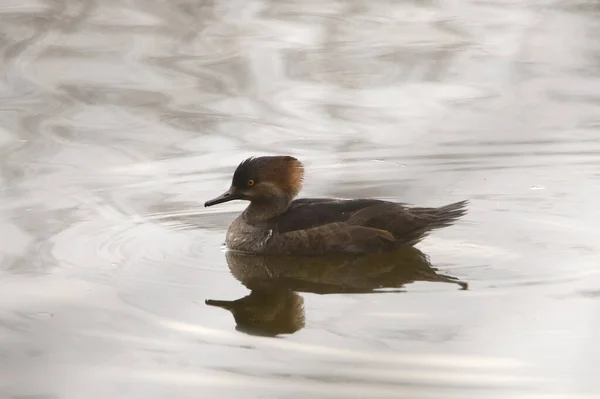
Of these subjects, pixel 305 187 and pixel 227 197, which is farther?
pixel 305 187

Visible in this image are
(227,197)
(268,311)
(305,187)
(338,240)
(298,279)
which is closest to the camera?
(268,311)

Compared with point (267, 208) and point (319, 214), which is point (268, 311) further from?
point (267, 208)

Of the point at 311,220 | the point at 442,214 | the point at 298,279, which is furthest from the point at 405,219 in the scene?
the point at 298,279

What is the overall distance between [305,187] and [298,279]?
1.55m

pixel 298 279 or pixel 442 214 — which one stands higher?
pixel 442 214

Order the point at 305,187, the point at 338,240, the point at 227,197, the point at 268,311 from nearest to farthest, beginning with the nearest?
1. the point at 268,311
2. the point at 338,240
3. the point at 227,197
4. the point at 305,187

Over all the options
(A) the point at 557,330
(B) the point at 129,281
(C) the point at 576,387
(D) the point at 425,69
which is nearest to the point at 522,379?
(C) the point at 576,387

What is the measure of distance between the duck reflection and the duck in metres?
0.07

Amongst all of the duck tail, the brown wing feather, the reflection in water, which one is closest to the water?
the reflection in water

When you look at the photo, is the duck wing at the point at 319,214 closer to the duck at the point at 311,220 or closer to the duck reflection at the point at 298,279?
the duck at the point at 311,220

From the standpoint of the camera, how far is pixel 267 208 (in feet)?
21.9

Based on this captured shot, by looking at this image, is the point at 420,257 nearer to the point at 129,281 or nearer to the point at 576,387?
the point at 129,281

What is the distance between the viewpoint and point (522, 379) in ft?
14.5

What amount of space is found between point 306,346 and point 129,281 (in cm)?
129
